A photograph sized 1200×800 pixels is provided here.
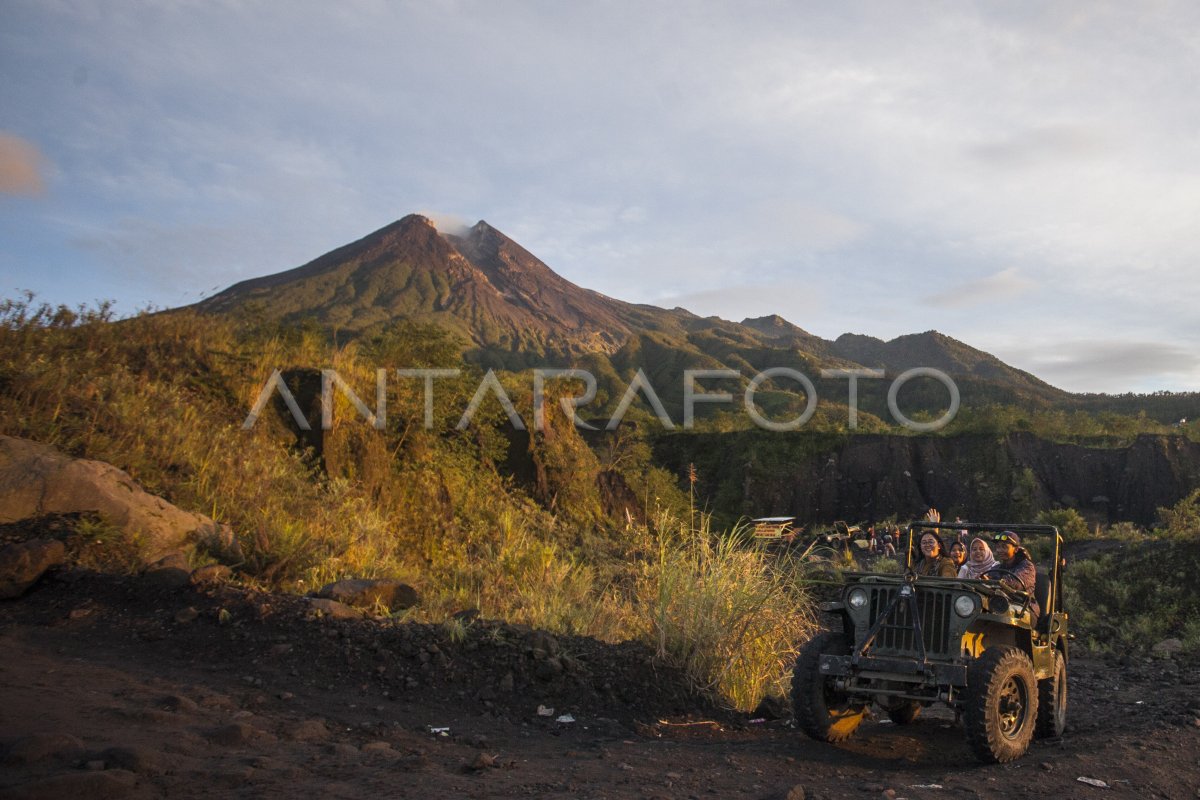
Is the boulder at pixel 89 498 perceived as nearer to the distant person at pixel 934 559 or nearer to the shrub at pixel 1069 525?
the distant person at pixel 934 559

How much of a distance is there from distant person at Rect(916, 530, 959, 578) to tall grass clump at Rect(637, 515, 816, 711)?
45.8 inches

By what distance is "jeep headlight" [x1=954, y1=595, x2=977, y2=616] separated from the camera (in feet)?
18.6

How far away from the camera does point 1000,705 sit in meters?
5.59

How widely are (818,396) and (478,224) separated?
100474 millimetres

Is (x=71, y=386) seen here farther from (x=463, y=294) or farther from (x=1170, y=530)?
(x=463, y=294)

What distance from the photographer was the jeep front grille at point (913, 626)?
227 inches

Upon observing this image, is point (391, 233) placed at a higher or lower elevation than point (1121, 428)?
higher

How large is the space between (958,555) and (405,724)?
5334 millimetres

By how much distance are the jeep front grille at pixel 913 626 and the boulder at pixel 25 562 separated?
A: 6.86 m

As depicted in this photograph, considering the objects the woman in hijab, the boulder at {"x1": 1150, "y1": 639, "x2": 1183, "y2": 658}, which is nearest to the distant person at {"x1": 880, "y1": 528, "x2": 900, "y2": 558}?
the boulder at {"x1": 1150, "y1": 639, "x2": 1183, "y2": 658}

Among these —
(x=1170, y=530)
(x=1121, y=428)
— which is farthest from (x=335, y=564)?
(x=1121, y=428)

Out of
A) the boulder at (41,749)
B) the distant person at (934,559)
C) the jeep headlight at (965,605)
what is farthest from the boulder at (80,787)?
the distant person at (934,559)

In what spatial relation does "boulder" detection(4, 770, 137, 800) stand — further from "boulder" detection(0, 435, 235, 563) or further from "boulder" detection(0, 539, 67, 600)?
"boulder" detection(0, 435, 235, 563)

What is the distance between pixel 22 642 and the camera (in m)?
6.05
